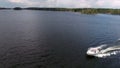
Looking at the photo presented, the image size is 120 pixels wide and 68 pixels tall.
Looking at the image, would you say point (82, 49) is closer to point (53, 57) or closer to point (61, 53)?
point (61, 53)

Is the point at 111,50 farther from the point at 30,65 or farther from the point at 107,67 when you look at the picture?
the point at 30,65

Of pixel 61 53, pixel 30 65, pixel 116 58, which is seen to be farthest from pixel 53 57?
pixel 116 58

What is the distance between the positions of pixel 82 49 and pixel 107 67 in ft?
67.7

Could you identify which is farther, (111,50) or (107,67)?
(111,50)

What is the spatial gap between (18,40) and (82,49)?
1276 inches

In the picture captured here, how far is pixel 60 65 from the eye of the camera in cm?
6825

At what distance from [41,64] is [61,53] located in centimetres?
1496

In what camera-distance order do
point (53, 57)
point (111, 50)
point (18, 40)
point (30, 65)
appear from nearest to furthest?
point (30, 65) < point (53, 57) < point (111, 50) < point (18, 40)

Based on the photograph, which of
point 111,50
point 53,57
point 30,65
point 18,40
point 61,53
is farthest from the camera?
point 18,40

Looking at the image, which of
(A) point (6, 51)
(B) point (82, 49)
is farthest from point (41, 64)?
(B) point (82, 49)

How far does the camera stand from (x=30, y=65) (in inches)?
2628

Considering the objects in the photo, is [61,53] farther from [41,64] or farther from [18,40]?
[18,40]

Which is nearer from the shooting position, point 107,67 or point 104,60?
point 107,67

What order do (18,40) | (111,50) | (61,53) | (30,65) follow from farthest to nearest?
(18,40) → (111,50) → (61,53) → (30,65)
